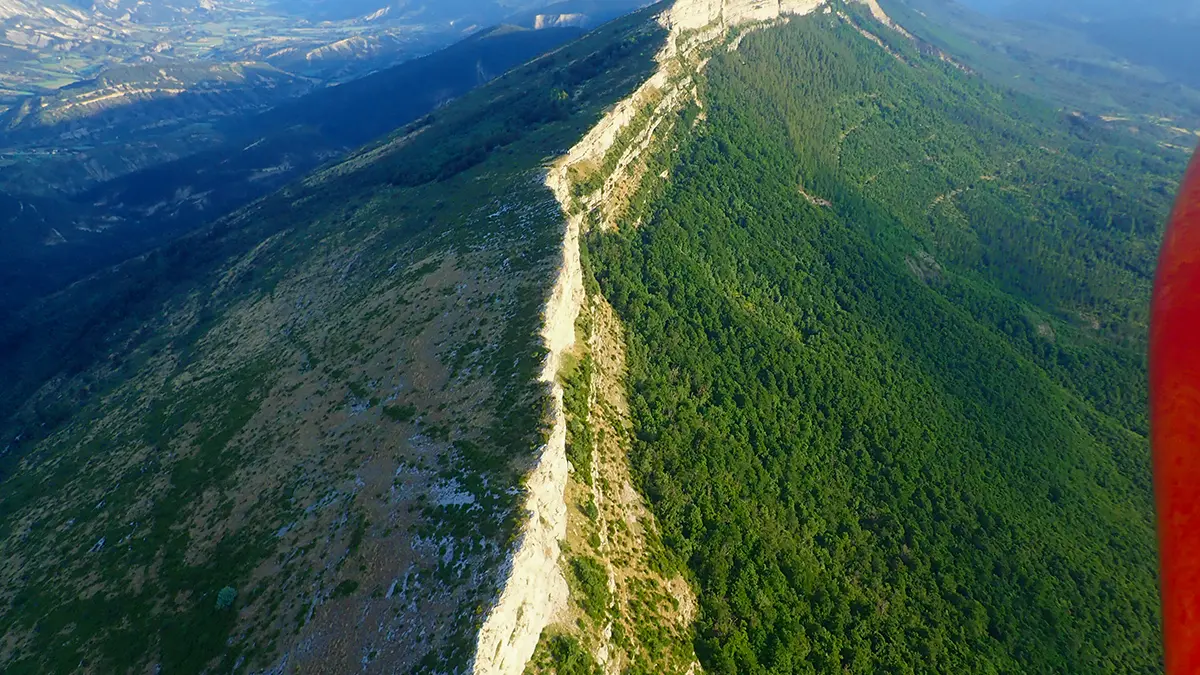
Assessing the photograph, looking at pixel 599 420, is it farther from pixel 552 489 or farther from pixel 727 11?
pixel 727 11

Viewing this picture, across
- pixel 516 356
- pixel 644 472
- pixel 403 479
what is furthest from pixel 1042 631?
pixel 403 479

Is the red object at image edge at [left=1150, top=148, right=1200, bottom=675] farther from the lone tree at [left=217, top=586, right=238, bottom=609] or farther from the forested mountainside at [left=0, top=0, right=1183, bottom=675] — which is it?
the lone tree at [left=217, top=586, right=238, bottom=609]

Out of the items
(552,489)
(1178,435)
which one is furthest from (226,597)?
(1178,435)

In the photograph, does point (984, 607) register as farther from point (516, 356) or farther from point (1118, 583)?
point (516, 356)

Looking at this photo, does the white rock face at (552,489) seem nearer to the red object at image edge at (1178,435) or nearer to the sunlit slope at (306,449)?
the sunlit slope at (306,449)

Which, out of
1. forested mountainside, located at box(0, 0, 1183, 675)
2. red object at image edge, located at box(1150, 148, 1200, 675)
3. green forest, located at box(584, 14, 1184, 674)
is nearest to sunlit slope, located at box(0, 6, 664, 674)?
forested mountainside, located at box(0, 0, 1183, 675)
